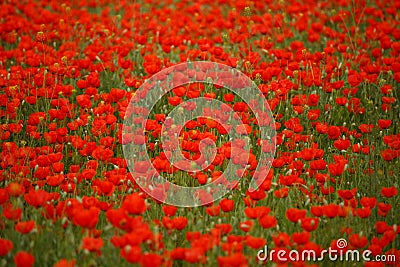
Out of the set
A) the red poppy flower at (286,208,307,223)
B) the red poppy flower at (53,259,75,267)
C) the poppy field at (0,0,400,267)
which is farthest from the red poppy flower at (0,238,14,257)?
the red poppy flower at (286,208,307,223)

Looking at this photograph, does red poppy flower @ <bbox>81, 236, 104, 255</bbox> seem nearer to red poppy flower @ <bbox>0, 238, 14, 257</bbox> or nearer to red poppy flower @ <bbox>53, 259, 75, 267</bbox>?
red poppy flower @ <bbox>53, 259, 75, 267</bbox>

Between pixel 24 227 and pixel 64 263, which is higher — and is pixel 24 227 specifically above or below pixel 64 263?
above

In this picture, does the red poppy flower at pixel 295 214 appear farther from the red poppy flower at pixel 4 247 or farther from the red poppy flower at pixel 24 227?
the red poppy flower at pixel 4 247

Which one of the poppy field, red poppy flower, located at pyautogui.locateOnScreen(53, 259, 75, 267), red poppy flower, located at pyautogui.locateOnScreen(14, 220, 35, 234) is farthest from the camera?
the poppy field

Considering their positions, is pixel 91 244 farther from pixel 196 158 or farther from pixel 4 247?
pixel 196 158

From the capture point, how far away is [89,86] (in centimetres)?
529

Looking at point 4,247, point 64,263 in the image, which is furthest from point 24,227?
point 64,263

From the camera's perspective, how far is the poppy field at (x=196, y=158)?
319cm

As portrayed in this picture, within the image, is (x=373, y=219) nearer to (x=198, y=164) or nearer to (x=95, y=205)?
(x=198, y=164)

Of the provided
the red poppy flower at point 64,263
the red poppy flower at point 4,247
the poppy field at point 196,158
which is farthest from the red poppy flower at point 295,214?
the red poppy flower at point 4,247

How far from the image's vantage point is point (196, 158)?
4.13m

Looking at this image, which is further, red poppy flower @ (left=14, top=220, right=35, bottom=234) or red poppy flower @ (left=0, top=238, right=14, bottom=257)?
red poppy flower @ (left=14, top=220, right=35, bottom=234)

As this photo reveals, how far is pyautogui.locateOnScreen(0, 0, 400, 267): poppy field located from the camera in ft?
10.5

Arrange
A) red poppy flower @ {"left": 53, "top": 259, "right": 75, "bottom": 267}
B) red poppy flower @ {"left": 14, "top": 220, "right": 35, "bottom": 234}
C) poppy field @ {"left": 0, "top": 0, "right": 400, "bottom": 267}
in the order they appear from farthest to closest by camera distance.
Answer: poppy field @ {"left": 0, "top": 0, "right": 400, "bottom": 267}, red poppy flower @ {"left": 14, "top": 220, "right": 35, "bottom": 234}, red poppy flower @ {"left": 53, "top": 259, "right": 75, "bottom": 267}
